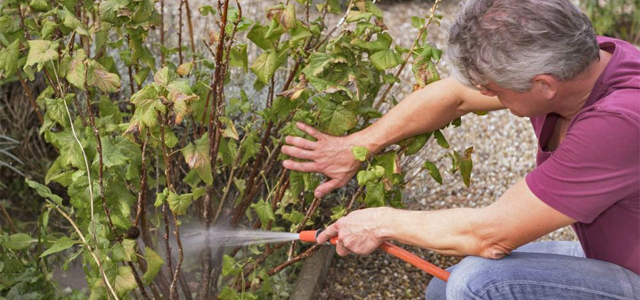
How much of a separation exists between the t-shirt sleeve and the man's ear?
0.09 metres

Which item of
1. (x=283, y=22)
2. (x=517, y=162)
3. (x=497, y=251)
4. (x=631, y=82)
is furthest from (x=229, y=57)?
(x=517, y=162)

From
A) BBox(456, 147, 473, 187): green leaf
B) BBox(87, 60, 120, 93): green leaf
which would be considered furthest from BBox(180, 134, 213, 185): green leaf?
BBox(456, 147, 473, 187): green leaf

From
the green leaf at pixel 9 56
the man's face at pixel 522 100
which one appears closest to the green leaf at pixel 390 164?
the man's face at pixel 522 100

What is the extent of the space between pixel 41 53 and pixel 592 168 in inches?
54.9

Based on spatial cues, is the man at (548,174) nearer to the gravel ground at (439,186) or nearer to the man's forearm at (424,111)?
the man's forearm at (424,111)

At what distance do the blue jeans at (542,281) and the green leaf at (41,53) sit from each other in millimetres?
1201

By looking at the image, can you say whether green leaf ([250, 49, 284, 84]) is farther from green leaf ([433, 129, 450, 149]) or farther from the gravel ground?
the gravel ground

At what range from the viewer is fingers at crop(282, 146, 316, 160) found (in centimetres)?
241

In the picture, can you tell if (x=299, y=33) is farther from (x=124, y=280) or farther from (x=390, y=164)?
(x=124, y=280)

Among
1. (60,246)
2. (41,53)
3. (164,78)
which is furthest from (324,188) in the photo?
(41,53)

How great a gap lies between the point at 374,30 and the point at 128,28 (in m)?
0.68

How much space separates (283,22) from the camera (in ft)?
7.04

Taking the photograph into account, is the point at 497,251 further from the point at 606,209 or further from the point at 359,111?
the point at 359,111

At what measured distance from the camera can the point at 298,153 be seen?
2.42 metres
